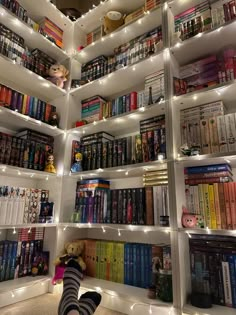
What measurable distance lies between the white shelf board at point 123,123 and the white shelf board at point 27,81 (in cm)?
36

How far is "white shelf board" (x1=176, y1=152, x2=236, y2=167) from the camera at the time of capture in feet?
3.40

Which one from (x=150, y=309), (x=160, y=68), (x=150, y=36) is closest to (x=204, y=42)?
(x=160, y=68)

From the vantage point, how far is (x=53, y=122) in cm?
169

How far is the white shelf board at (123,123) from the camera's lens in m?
1.33

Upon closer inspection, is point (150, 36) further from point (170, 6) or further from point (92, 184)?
point (92, 184)

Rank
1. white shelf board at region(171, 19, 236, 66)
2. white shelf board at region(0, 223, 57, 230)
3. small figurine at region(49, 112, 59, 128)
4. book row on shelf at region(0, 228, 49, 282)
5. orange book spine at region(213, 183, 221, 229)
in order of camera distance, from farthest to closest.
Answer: small figurine at region(49, 112, 59, 128) < book row on shelf at region(0, 228, 49, 282) < white shelf board at region(0, 223, 57, 230) < white shelf board at region(171, 19, 236, 66) < orange book spine at region(213, 183, 221, 229)

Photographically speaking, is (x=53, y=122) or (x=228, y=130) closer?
(x=228, y=130)

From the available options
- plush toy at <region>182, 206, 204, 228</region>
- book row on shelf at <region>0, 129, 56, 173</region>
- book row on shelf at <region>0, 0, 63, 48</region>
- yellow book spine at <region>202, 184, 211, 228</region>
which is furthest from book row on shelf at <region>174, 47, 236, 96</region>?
book row on shelf at <region>0, 0, 63, 48</region>

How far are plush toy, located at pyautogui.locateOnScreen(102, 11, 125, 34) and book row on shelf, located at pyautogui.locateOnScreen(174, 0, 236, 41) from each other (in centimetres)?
44

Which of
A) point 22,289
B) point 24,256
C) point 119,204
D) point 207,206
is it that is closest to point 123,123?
point 119,204

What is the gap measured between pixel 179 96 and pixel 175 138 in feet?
0.76

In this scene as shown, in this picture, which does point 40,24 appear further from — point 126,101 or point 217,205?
point 217,205

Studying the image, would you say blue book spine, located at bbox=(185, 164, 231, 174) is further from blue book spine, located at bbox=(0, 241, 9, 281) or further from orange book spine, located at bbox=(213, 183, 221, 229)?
blue book spine, located at bbox=(0, 241, 9, 281)

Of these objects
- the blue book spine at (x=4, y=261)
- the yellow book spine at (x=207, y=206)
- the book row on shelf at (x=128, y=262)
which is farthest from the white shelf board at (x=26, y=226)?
the yellow book spine at (x=207, y=206)
